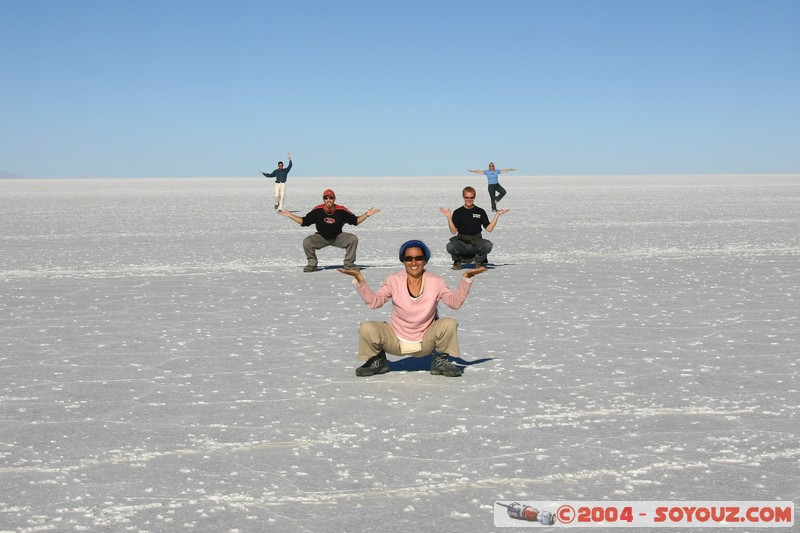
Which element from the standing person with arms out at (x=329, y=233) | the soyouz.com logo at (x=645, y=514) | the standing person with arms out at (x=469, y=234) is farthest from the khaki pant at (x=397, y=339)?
the standing person with arms out at (x=329, y=233)

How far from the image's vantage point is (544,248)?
19984 mm

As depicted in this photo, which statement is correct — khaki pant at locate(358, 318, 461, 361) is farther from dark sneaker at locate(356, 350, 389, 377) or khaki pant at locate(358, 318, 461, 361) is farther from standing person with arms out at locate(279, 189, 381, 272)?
standing person with arms out at locate(279, 189, 381, 272)

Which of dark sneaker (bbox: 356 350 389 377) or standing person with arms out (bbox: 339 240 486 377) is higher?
standing person with arms out (bbox: 339 240 486 377)

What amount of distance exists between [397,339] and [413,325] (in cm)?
17

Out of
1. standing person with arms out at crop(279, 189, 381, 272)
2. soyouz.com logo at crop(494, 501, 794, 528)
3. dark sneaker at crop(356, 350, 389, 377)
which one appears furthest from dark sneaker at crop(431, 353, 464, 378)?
Answer: standing person with arms out at crop(279, 189, 381, 272)

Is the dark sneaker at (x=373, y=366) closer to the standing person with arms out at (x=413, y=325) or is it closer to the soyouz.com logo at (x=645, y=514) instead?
the standing person with arms out at (x=413, y=325)

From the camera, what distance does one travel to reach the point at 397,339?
7.84 m

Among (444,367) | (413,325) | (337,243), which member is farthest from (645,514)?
(337,243)

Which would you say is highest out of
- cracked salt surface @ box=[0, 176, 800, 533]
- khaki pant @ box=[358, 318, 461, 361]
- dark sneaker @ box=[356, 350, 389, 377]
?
khaki pant @ box=[358, 318, 461, 361]

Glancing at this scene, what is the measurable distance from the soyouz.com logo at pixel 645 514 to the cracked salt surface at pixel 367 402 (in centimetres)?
11

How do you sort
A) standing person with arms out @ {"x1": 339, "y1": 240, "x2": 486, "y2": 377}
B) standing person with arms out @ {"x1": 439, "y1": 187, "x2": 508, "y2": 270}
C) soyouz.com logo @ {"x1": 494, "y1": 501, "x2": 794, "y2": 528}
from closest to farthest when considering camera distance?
soyouz.com logo @ {"x1": 494, "y1": 501, "x2": 794, "y2": 528} → standing person with arms out @ {"x1": 339, "y1": 240, "x2": 486, "y2": 377} → standing person with arms out @ {"x1": 439, "y1": 187, "x2": 508, "y2": 270}

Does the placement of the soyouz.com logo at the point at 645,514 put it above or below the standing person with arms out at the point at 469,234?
below

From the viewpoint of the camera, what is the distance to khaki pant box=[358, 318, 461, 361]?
7691 millimetres

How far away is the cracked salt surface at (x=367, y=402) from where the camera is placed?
16.5 feet
